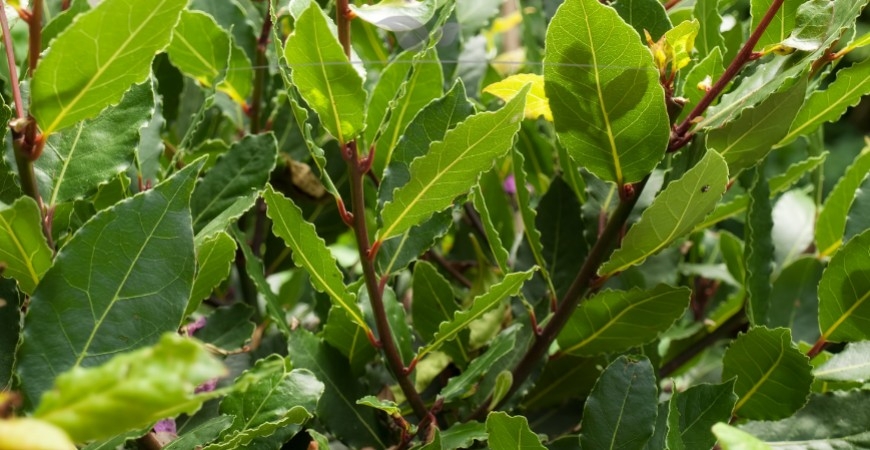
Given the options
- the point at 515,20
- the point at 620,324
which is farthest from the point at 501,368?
the point at 515,20

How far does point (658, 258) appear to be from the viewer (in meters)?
0.68

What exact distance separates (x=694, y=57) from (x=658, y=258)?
0.60 feet

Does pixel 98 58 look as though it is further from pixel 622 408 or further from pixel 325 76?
pixel 622 408

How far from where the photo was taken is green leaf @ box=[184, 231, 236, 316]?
47cm

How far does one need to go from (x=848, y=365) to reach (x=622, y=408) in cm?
17

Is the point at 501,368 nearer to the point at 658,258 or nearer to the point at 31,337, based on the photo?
the point at 658,258

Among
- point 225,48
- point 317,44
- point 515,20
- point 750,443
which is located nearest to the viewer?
point 750,443

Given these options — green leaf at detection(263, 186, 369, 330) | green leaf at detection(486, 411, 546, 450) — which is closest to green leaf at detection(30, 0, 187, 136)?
green leaf at detection(263, 186, 369, 330)

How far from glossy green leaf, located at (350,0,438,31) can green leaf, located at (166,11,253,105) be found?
0.69ft

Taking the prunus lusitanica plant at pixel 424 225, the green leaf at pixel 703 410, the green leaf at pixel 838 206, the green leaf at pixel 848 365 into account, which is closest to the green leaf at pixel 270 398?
the prunus lusitanica plant at pixel 424 225

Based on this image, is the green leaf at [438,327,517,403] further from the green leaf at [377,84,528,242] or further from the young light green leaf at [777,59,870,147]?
the young light green leaf at [777,59,870,147]

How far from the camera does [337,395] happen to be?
1.87 feet

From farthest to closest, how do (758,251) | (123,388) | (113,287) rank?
1. (758,251)
2. (113,287)
3. (123,388)

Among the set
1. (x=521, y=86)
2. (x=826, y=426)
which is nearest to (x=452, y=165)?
(x=521, y=86)
